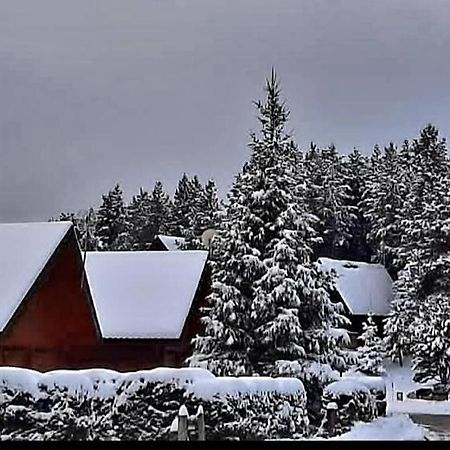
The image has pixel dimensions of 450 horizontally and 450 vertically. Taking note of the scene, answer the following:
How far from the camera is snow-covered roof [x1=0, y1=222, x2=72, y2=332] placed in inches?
304

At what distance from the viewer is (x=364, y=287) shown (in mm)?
19016

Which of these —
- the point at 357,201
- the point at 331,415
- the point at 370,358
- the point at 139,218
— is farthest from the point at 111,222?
the point at 331,415

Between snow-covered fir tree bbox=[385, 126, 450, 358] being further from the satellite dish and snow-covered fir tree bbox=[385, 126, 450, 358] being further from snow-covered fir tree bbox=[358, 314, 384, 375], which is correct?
the satellite dish

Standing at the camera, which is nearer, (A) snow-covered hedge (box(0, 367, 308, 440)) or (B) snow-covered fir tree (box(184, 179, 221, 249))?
(A) snow-covered hedge (box(0, 367, 308, 440))

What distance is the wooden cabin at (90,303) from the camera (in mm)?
8023

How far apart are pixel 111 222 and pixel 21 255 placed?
17199 millimetres

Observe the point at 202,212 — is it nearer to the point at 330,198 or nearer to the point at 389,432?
the point at 330,198

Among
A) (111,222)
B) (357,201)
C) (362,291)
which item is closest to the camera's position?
(362,291)

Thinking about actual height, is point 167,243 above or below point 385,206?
below

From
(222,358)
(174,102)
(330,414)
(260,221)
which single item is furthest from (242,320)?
(174,102)

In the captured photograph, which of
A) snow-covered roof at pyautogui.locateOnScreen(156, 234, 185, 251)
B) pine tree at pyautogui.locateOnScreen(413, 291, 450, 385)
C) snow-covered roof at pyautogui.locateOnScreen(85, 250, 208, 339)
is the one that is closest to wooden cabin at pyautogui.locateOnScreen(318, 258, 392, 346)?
pine tree at pyautogui.locateOnScreen(413, 291, 450, 385)

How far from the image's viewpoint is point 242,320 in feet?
28.1

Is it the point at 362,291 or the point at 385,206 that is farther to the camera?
the point at 385,206

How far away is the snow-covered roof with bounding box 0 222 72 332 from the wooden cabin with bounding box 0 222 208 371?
11 mm
